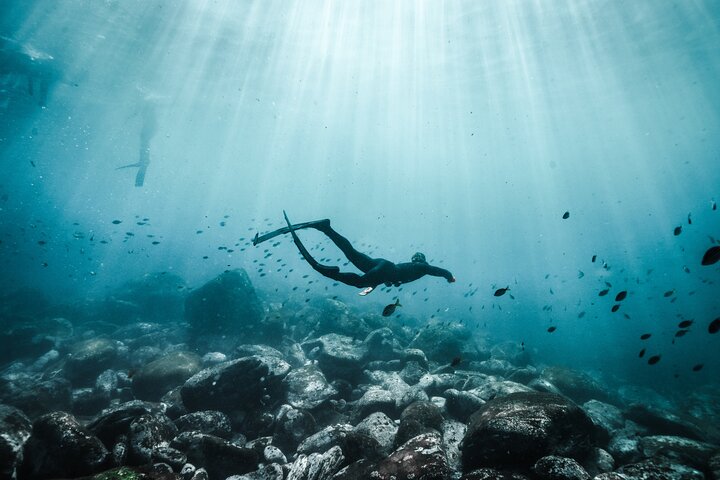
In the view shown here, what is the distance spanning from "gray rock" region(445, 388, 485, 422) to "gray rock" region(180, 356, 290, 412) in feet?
16.6

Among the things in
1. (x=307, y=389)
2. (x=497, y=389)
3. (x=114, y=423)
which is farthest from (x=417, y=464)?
(x=497, y=389)

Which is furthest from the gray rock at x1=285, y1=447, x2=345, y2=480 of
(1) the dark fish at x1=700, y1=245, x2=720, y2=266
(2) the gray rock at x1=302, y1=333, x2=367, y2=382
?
(1) the dark fish at x1=700, y1=245, x2=720, y2=266

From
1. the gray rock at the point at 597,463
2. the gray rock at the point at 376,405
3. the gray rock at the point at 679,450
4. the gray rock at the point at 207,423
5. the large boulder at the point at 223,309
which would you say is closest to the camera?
the gray rock at the point at 597,463

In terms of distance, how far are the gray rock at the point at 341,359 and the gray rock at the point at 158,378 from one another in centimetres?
471

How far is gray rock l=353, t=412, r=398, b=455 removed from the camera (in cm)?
586

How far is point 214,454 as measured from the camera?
5750 millimetres

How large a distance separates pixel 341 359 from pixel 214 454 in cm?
653

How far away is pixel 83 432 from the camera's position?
512 centimetres

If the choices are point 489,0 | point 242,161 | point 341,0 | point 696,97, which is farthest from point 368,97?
point 242,161

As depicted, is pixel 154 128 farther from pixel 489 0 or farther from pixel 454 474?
pixel 454 474

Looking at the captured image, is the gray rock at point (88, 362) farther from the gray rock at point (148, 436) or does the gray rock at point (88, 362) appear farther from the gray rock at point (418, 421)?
the gray rock at point (418, 421)

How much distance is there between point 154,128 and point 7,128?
17.1 meters

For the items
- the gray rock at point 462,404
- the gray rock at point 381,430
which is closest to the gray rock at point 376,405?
the gray rock at point 381,430

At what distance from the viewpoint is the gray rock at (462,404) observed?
8203 millimetres
